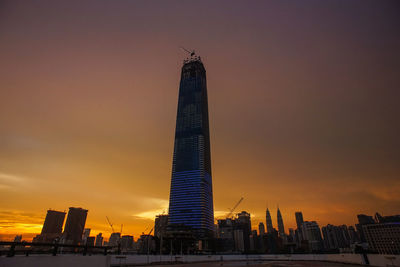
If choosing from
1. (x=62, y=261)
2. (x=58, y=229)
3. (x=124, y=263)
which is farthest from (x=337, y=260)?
(x=58, y=229)

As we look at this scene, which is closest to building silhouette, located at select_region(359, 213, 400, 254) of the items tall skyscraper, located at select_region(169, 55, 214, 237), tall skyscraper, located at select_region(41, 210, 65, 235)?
tall skyscraper, located at select_region(169, 55, 214, 237)

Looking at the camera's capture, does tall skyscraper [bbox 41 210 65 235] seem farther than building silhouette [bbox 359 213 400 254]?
Yes

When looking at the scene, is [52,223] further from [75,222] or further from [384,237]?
[384,237]

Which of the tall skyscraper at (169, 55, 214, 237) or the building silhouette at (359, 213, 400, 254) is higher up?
the tall skyscraper at (169, 55, 214, 237)

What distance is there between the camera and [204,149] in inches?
7436

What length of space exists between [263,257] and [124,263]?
39747 millimetres

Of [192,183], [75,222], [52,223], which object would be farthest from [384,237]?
[52,223]

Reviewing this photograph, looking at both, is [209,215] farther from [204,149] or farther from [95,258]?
[95,258]

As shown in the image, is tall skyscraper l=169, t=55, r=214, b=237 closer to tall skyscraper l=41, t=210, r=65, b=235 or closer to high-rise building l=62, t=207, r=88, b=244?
high-rise building l=62, t=207, r=88, b=244

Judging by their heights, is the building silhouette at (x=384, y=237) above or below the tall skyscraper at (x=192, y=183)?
below

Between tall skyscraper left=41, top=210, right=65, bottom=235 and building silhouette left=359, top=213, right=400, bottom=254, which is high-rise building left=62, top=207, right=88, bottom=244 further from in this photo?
building silhouette left=359, top=213, right=400, bottom=254

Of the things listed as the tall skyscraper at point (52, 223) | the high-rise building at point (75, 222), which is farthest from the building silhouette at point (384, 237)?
the tall skyscraper at point (52, 223)

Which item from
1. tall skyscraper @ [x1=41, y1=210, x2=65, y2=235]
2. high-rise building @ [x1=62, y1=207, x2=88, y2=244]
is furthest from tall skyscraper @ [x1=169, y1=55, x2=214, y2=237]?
tall skyscraper @ [x1=41, y1=210, x2=65, y2=235]

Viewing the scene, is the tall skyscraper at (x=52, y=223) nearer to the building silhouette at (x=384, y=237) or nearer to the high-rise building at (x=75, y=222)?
the high-rise building at (x=75, y=222)
